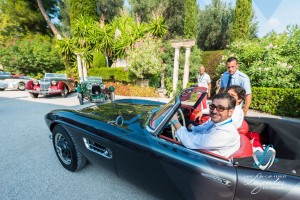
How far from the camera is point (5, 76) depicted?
12.5 m

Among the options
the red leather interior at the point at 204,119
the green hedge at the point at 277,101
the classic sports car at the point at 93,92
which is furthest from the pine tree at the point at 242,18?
the red leather interior at the point at 204,119

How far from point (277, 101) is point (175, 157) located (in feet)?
19.9

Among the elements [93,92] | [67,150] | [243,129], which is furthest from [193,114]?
[93,92]

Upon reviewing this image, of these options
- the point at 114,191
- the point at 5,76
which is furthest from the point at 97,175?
the point at 5,76

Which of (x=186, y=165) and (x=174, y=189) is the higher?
(x=186, y=165)

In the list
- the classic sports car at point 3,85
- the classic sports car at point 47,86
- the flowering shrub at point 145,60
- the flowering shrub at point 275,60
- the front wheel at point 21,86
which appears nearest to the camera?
the flowering shrub at point 275,60

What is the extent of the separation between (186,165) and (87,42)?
14277 millimetres

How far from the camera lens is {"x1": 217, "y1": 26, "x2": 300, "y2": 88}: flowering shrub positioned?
577 centimetres

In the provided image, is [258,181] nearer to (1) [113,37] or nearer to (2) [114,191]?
(2) [114,191]

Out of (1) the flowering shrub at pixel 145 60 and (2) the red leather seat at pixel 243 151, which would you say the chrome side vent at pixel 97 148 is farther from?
(1) the flowering shrub at pixel 145 60

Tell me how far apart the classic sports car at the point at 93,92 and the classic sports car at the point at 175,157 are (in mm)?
4833

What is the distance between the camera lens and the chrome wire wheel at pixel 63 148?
2.34 meters

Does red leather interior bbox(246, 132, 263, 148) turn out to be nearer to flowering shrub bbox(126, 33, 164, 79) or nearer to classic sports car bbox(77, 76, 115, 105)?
classic sports car bbox(77, 76, 115, 105)

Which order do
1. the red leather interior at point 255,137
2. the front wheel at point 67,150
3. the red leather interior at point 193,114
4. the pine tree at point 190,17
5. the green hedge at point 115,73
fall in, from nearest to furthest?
the red leather interior at point 255,137 < the front wheel at point 67,150 < the red leather interior at point 193,114 < the green hedge at point 115,73 < the pine tree at point 190,17
